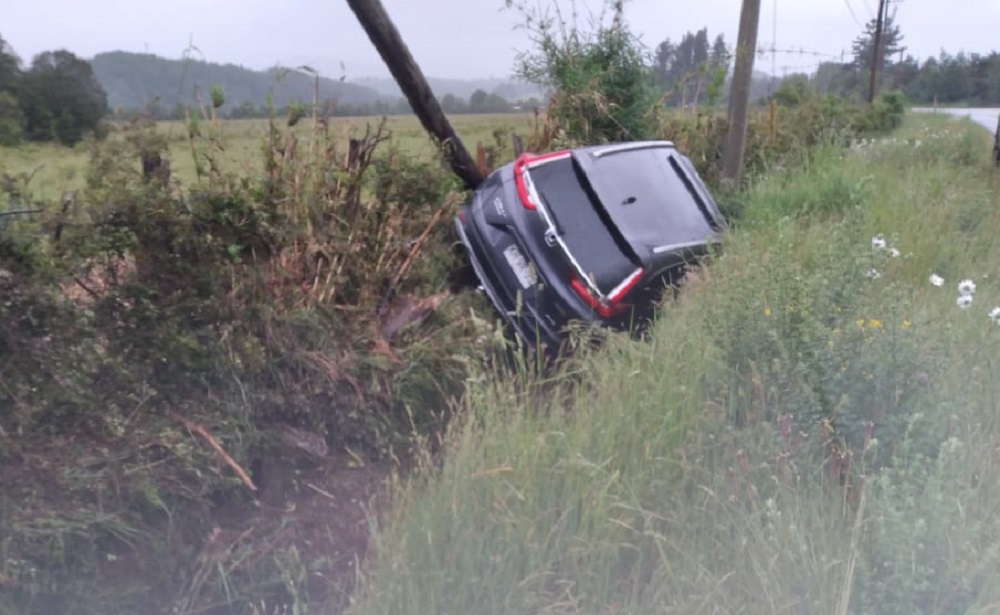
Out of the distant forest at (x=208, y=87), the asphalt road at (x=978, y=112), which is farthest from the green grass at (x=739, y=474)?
the asphalt road at (x=978, y=112)

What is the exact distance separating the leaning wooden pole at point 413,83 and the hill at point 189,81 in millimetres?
731

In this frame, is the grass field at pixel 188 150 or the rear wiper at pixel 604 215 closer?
the grass field at pixel 188 150

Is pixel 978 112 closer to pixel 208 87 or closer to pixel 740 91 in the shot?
pixel 740 91

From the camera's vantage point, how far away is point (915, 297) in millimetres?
5828

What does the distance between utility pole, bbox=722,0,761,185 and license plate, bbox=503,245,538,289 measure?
19.9 feet

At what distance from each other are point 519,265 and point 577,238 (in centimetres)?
42

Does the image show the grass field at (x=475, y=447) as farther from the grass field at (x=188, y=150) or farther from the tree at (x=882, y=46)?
the tree at (x=882, y=46)

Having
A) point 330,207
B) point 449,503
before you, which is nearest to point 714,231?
point 330,207

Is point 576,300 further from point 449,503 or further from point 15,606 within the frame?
point 15,606

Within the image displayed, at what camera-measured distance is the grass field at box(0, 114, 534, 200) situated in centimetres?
457

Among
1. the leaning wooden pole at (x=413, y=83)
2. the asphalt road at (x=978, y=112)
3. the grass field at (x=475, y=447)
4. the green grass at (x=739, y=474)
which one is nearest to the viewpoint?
the green grass at (x=739, y=474)

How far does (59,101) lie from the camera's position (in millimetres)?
5484

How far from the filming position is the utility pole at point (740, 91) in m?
12.1

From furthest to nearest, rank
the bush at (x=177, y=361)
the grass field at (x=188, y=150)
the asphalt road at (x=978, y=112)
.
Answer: the asphalt road at (x=978, y=112), the grass field at (x=188, y=150), the bush at (x=177, y=361)
